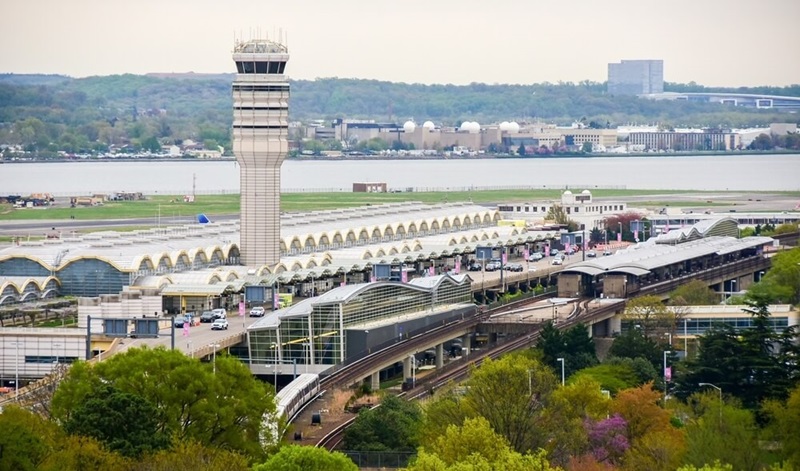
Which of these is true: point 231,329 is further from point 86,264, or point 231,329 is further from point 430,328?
point 86,264

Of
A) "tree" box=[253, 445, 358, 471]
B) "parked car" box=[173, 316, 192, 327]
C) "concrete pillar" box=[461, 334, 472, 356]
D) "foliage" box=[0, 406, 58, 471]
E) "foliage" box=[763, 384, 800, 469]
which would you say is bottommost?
"concrete pillar" box=[461, 334, 472, 356]

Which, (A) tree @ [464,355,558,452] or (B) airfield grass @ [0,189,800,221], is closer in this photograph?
(A) tree @ [464,355,558,452]

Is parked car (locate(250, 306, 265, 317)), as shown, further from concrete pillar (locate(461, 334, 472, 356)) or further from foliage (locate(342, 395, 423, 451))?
foliage (locate(342, 395, 423, 451))

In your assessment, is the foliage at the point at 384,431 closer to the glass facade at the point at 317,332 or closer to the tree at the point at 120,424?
the tree at the point at 120,424

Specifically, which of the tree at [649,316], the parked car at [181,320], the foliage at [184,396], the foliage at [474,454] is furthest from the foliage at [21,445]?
the tree at [649,316]

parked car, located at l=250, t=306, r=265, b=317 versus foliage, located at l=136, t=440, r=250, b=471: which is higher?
foliage, located at l=136, t=440, r=250, b=471

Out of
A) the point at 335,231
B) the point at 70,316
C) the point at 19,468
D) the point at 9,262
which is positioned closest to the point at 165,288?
the point at 70,316

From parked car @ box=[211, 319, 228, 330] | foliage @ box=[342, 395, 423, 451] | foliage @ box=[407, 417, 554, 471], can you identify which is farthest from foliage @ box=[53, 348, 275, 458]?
parked car @ box=[211, 319, 228, 330]
